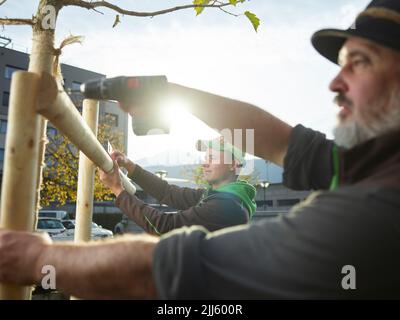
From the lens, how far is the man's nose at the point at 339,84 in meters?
1.50

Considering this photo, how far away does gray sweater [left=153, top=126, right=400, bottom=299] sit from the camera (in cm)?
99

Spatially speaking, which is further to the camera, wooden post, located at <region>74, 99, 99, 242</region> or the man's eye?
wooden post, located at <region>74, 99, 99, 242</region>

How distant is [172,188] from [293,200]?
34826 millimetres

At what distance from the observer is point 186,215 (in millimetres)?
3178

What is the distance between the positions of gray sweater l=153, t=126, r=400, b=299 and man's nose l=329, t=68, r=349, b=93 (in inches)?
18.7

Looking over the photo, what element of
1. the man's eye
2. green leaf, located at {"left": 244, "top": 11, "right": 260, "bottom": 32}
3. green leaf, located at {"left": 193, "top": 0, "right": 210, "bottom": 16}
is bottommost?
the man's eye

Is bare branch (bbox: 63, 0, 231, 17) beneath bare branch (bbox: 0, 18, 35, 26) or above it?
above

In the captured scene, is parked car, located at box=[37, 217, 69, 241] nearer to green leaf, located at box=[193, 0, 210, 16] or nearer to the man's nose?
green leaf, located at box=[193, 0, 210, 16]

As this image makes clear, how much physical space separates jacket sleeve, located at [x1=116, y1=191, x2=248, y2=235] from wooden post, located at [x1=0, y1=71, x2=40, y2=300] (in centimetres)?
168

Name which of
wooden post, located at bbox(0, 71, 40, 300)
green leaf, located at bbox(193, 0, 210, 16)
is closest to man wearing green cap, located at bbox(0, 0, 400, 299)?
wooden post, located at bbox(0, 71, 40, 300)

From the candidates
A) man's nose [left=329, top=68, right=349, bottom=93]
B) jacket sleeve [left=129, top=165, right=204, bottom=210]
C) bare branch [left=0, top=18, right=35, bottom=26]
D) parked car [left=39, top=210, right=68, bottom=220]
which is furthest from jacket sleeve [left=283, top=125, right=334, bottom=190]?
parked car [left=39, top=210, right=68, bottom=220]

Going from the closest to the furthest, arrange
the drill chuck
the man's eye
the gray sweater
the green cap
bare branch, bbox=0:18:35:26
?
1. the gray sweater
2. the man's eye
3. the drill chuck
4. bare branch, bbox=0:18:35:26
5. the green cap

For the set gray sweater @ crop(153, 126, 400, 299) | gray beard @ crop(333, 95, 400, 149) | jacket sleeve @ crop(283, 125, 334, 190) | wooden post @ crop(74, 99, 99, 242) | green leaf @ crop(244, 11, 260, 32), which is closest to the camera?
gray sweater @ crop(153, 126, 400, 299)
